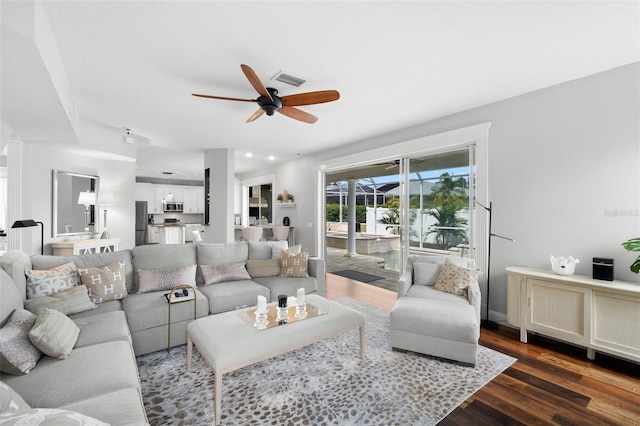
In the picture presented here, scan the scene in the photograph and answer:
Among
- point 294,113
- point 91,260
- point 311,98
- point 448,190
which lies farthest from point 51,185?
point 448,190

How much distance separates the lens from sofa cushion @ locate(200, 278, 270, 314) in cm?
292

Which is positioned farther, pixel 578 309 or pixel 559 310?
pixel 559 310

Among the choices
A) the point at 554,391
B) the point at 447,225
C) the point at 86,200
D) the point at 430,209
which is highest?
the point at 86,200

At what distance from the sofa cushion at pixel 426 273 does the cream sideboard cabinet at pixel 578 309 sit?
747 millimetres

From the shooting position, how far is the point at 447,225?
13.7 ft

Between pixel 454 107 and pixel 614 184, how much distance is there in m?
1.77

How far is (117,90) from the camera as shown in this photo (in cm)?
311

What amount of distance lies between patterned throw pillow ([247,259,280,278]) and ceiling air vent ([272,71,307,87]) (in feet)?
7.07

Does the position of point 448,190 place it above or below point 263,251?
above

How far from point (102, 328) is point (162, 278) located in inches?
36.7

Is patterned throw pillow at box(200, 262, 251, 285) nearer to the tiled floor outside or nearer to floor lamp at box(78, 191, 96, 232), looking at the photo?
the tiled floor outside

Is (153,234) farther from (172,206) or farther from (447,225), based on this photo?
(447,225)

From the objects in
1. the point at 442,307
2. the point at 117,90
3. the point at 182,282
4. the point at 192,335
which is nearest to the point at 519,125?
the point at 442,307

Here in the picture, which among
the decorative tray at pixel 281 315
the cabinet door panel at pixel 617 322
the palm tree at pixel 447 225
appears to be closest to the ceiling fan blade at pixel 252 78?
the decorative tray at pixel 281 315
